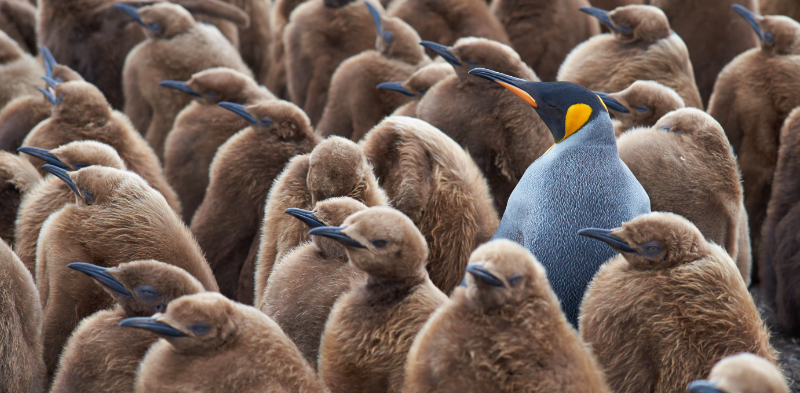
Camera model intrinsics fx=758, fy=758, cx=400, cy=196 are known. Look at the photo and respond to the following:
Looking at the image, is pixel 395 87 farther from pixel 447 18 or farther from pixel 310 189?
pixel 447 18

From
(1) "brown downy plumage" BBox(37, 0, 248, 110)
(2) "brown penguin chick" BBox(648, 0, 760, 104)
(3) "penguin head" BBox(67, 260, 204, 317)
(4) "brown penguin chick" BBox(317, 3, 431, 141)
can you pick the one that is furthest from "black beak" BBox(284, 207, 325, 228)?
(2) "brown penguin chick" BBox(648, 0, 760, 104)

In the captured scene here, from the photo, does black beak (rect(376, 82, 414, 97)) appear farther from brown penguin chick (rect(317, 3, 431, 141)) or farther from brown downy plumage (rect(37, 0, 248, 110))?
brown downy plumage (rect(37, 0, 248, 110))

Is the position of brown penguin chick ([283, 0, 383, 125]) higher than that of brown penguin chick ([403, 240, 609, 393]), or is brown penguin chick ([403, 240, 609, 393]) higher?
brown penguin chick ([403, 240, 609, 393])

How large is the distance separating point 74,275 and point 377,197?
3.14 feet

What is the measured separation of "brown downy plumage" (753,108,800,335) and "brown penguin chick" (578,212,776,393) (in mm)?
1172

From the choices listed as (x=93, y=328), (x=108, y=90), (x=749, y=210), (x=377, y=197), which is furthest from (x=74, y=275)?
(x=749, y=210)

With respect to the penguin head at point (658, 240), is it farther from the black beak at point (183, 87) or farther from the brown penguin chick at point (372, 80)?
the black beak at point (183, 87)

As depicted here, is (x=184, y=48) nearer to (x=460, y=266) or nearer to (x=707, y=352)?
(x=460, y=266)

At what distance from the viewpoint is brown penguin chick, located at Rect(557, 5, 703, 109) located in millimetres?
3424

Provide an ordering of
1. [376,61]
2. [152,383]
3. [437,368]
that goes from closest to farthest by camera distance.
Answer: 1. [437,368]
2. [152,383]
3. [376,61]

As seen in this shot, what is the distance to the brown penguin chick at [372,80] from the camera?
369cm

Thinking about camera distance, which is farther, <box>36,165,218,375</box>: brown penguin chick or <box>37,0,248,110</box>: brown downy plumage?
<box>37,0,248,110</box>: brown downy plumage

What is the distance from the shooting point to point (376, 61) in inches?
148

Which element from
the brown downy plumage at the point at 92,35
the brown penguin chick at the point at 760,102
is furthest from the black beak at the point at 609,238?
the brown downy plumage at the point at 92,35
